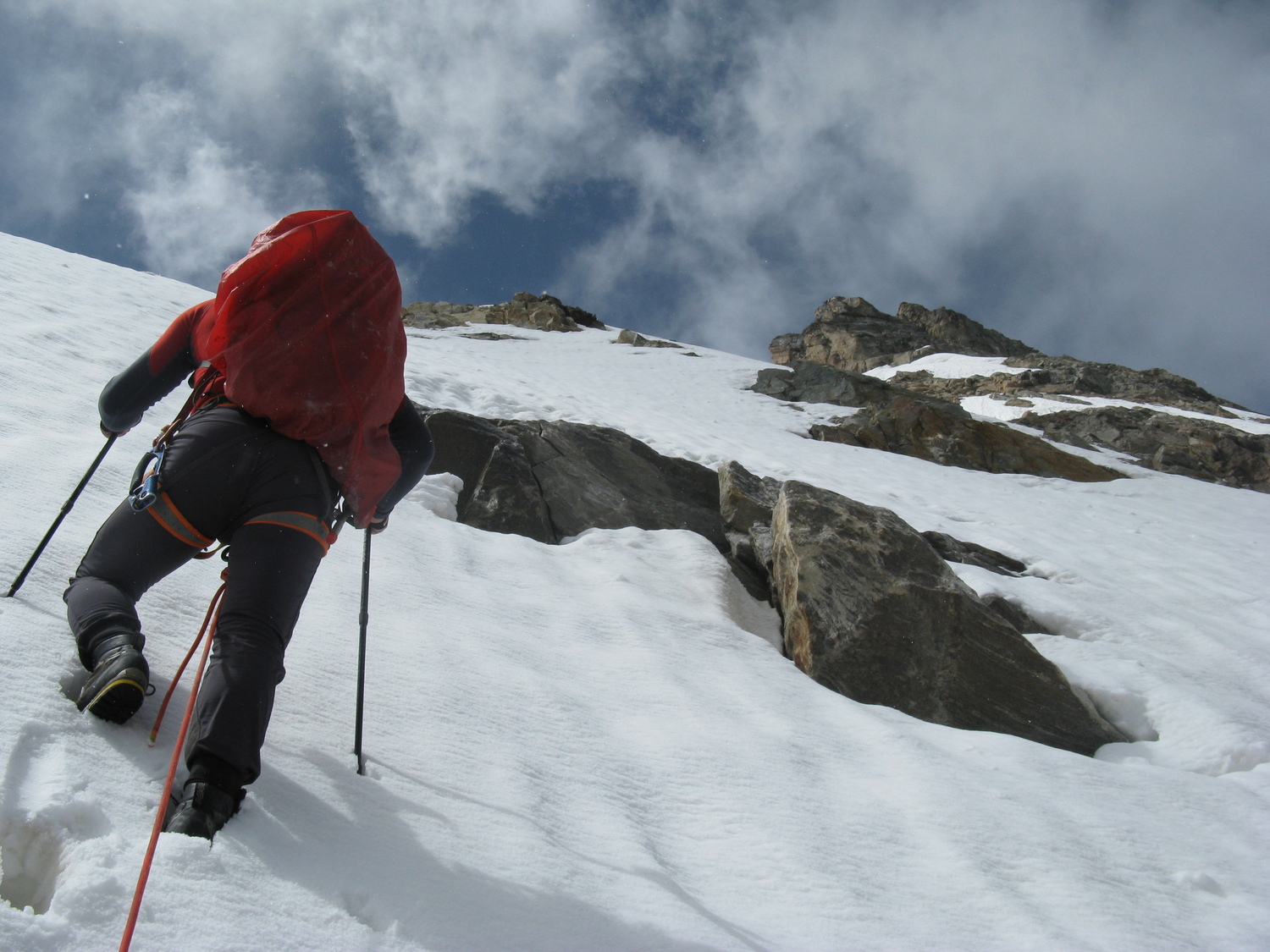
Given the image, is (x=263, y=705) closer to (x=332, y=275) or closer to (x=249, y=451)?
(x=249, y=451)

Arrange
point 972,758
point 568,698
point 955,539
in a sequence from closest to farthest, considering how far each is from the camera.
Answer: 1. point 568,698
2. point 972,758
3. point 955,539

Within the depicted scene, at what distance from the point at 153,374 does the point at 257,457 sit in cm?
68

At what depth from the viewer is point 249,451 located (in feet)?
6.28

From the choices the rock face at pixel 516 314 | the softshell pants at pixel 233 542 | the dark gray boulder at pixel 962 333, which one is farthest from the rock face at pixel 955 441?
the dark gray boulder at pixel 962 333

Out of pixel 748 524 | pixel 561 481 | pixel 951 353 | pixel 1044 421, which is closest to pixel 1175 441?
pixel 1044 421

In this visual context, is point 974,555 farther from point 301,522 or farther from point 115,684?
point 115,684

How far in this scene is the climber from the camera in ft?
5.58

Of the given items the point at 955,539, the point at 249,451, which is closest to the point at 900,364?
the point at 955,539

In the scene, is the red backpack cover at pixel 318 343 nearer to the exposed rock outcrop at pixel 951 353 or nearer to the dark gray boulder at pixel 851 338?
the exposed rock outcrop at pixel 951 353

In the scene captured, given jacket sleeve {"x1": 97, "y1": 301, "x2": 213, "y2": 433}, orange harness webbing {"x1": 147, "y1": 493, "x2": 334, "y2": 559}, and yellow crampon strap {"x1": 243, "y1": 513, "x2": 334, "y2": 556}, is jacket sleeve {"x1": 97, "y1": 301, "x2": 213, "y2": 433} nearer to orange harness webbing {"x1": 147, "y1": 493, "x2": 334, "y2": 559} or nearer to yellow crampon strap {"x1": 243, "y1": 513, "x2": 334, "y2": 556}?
orange harness webbing {"x1": 147, "y1": 493, "x2": 334, "y2": 559}

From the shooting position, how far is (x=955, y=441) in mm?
13562

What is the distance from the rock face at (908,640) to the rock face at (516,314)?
26.4 metres

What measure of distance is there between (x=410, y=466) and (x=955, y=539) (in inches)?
251

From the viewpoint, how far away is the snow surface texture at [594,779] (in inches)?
56.1
